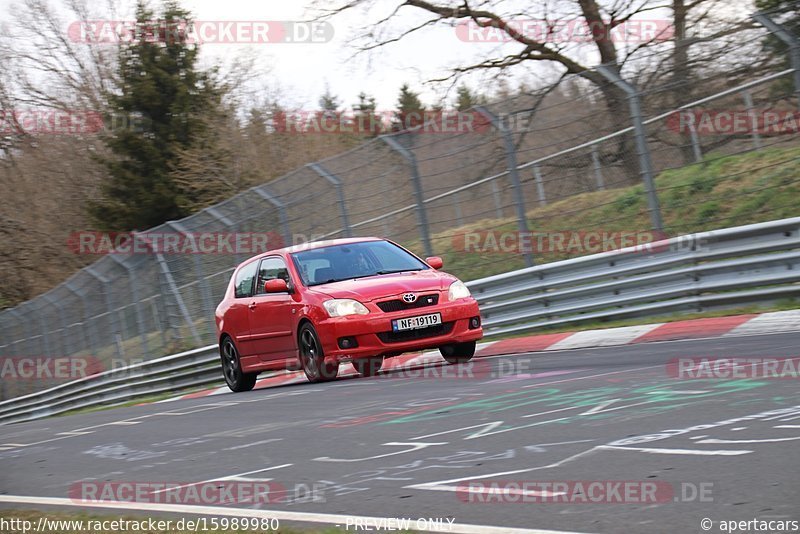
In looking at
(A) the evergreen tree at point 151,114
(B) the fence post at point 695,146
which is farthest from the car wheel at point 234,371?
(A) the evergreen tree at point 151,114

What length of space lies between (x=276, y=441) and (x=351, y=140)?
51.5m

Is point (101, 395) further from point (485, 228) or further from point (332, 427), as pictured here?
point (332, 427)

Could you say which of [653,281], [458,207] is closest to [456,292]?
[653,281]

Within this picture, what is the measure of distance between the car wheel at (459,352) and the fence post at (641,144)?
102 inches

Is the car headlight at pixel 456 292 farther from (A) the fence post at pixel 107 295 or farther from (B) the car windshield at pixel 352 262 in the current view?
(A) the fence post at pixel 107 295

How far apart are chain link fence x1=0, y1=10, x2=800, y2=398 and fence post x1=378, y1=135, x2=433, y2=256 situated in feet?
0.05

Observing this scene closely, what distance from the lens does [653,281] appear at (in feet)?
42.9

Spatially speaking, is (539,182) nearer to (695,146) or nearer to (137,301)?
(695,146)

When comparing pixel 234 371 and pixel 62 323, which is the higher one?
pixel 62 323

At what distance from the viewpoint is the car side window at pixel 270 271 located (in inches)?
512

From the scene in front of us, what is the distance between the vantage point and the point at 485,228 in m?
15.0

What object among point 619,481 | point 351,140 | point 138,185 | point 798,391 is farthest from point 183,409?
point 351,140

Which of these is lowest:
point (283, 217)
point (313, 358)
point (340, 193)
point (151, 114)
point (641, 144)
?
point (313, 358)

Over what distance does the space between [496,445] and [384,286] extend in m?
5.46
